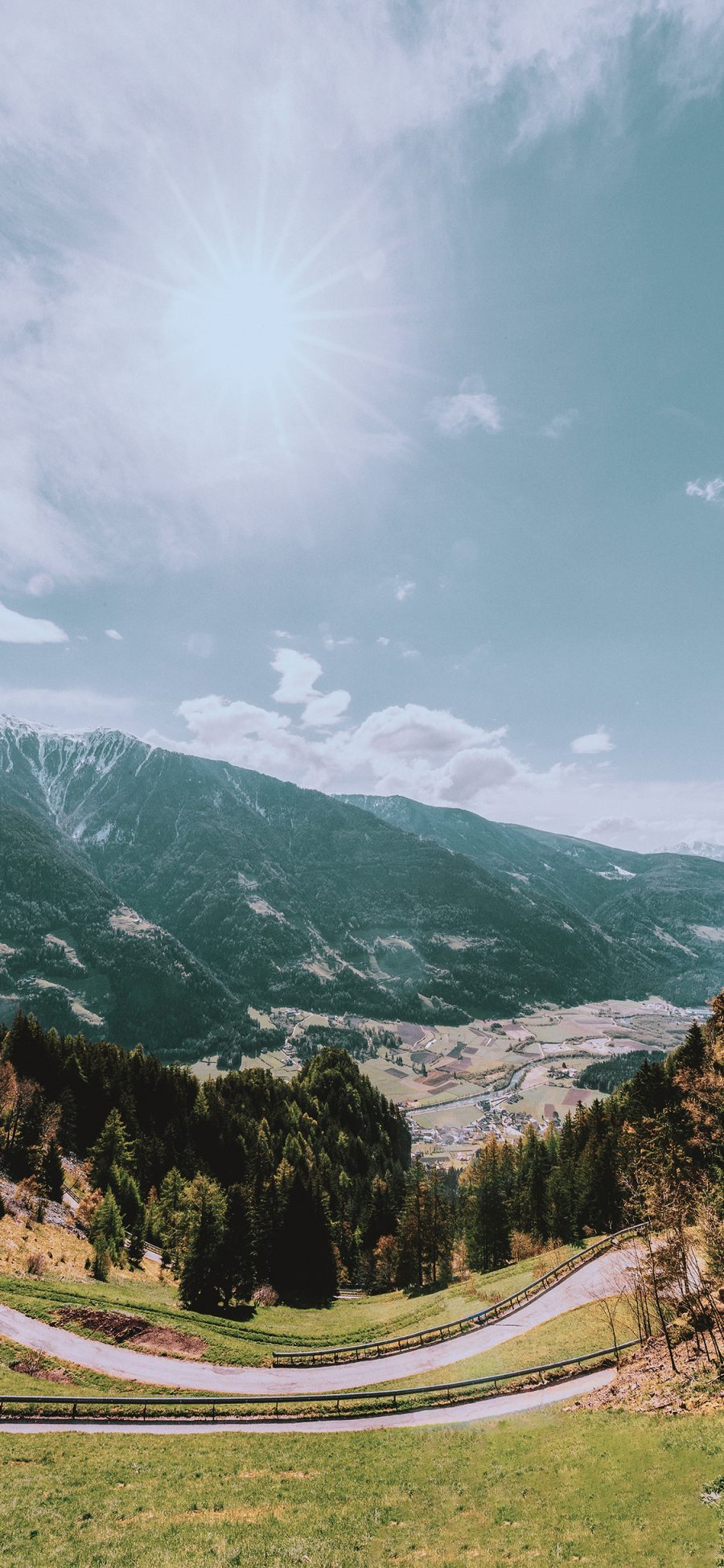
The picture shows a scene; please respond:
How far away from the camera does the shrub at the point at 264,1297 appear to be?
63.2 metres

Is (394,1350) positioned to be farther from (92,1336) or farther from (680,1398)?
(680,1398)

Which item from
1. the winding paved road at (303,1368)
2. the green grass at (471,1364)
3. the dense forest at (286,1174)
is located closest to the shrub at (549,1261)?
the winding paved road at (303,1368)

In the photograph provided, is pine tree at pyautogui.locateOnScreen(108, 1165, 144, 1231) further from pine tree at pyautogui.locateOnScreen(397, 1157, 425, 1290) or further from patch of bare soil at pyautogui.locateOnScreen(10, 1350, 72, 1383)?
patch of bare soil at pyautogui.locateOnScreen(10, 1350, 72, 1383)

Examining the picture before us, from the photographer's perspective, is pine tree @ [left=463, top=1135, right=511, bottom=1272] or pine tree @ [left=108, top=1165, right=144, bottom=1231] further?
pine tree @ [left=463, top=1135, right=511, bottom=1272]

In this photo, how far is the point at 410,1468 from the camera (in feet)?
91.2

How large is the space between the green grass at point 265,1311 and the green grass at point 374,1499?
1738cm

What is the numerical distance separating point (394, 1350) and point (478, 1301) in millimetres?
10816

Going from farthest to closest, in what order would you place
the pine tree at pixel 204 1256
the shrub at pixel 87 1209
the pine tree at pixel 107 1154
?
1. the pine tree at pixel 107 1154
2. the shrub at pixel 87 1209
3. the pine tree at pixel 204 1256

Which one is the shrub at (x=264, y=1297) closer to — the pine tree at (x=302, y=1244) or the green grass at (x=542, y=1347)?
the pine tree at (x=302, y=1244)

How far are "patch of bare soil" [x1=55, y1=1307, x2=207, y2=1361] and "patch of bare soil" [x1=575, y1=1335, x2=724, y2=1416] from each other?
2943 centimetres

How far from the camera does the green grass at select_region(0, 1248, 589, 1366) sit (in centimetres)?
4341

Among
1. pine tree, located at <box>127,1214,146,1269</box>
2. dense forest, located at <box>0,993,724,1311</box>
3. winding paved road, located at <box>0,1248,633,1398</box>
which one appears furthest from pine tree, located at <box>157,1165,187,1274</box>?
winding paved road, located at <box>0,1248,633,1398</box>

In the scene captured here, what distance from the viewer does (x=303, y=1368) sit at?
152ft

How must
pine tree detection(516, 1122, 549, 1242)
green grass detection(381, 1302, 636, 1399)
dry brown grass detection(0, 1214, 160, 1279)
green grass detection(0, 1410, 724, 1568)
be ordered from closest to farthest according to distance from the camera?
1. green grass detection(0, 1410, 724, 1568)
2. green grass detection(381, 1302, 636, 1399)
3. dry brown grass detection(0, 1214, 160, 1279)
4. pine tree detection(516, 1122, 549, 1242)
